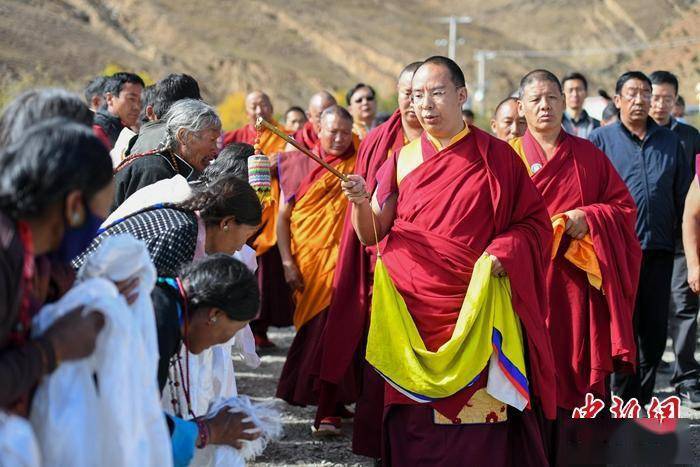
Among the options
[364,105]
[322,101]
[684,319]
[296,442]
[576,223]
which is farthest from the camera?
[364,105]

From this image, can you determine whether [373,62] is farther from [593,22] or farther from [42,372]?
[42,372]

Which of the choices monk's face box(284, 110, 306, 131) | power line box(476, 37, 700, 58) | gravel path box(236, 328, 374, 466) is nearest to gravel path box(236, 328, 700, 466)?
gravel path box(236, 328, 374, 466)

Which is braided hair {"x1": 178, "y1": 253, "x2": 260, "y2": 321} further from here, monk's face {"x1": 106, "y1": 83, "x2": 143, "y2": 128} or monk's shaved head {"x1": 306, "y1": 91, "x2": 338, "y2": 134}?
monk's shaved head {"x1": 306, "y1": 91, "x2": 338, "y2": 134}

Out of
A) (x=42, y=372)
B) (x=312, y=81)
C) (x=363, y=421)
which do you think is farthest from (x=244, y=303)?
(x=312, y=81)

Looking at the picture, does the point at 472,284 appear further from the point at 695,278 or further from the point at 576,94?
the point at 576,94

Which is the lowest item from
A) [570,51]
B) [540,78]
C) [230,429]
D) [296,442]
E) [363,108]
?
[296,442]

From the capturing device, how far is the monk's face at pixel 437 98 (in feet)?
13.6

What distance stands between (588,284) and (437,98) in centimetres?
138

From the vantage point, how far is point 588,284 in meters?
4.88

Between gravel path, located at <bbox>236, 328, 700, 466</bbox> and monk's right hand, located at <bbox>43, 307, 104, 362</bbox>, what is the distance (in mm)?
1878

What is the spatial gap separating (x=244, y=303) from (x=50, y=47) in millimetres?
38499

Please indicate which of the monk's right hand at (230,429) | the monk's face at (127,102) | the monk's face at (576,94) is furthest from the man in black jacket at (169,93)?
the monk's face at (576,94)

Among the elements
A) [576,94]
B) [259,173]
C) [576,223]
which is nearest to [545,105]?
[576,223]

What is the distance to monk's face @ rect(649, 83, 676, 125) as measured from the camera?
7062mm
